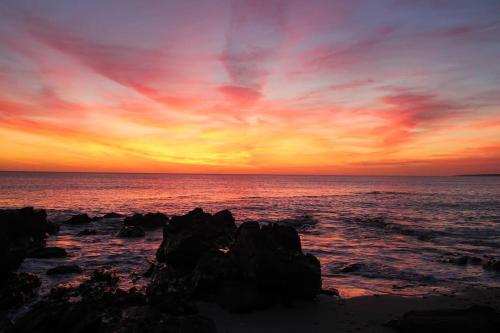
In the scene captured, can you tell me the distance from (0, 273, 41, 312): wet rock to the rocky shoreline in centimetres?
3

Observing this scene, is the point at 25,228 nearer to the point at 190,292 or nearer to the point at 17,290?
the point at 17,290

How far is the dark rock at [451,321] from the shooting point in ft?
31.5

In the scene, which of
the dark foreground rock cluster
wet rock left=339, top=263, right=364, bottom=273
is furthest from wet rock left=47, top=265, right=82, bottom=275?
wet rock left=339, top=263, right=364, bottom=273

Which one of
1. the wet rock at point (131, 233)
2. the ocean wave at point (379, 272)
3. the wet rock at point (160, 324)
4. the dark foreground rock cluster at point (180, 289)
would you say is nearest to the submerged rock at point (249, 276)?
the dark foreground rock cluster at point (180, 289)

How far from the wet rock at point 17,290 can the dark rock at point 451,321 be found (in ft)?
43.1

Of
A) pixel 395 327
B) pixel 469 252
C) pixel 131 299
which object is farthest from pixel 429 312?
Answer: pixel 469 252

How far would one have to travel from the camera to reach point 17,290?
14.3 m

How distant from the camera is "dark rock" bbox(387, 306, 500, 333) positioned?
31.5 feet

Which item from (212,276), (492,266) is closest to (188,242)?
(212,276)

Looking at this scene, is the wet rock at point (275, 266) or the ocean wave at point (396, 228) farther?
the ocean wave at point (396, 228)

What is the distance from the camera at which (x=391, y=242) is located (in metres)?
27.9

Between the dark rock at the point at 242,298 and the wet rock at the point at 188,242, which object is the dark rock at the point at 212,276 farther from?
the wet rock at the point at 188,242

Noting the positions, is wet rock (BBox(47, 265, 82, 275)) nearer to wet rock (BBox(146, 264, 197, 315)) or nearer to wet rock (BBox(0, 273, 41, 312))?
wet rock (BBox(0, 273, 41, 312))

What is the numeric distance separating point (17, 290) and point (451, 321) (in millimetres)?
15377
